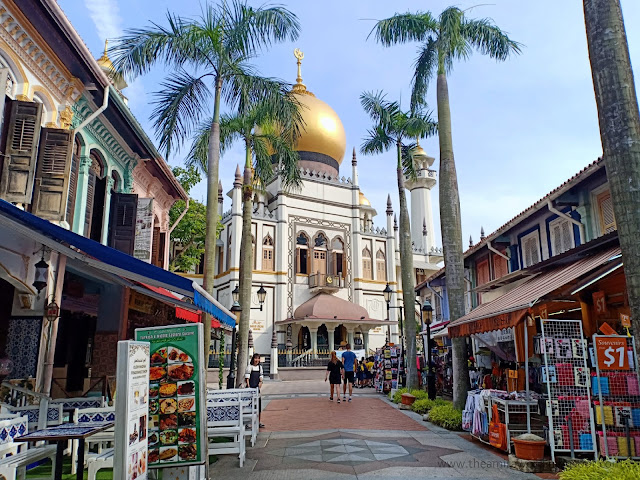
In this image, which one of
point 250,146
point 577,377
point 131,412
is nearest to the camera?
point 131,412

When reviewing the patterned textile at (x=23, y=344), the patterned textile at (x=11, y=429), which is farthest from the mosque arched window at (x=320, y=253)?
the patterned textile at (x=11, y=429)

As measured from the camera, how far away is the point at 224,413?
7730 mm

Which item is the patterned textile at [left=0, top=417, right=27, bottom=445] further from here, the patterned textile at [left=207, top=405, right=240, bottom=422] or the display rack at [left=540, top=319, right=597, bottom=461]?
the display rack at [left=540, top=319, right=597, bottom=461]

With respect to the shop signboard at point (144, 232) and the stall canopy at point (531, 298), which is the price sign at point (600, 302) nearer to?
the stall canopy at point (531, 298)

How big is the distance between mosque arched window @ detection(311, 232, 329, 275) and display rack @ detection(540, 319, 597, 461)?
2929 centimetres

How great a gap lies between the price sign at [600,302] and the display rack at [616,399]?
175 centimetres

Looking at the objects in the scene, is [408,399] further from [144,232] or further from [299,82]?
[299,82]

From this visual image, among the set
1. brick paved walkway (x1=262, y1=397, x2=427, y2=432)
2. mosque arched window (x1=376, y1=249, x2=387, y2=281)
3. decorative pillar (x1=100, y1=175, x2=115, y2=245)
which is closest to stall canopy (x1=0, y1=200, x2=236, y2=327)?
decorative pillar (x1=100, y1=175, x2=115, y2=245)

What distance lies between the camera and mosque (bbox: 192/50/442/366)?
33.9m

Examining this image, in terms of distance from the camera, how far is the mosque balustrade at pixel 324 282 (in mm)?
35062

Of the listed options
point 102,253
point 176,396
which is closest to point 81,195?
point 102,253

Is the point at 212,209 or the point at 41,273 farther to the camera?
the point at 212,209

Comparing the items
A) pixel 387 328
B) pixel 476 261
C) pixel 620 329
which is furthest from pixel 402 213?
pixel 387 328

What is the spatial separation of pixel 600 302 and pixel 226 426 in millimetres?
6489
